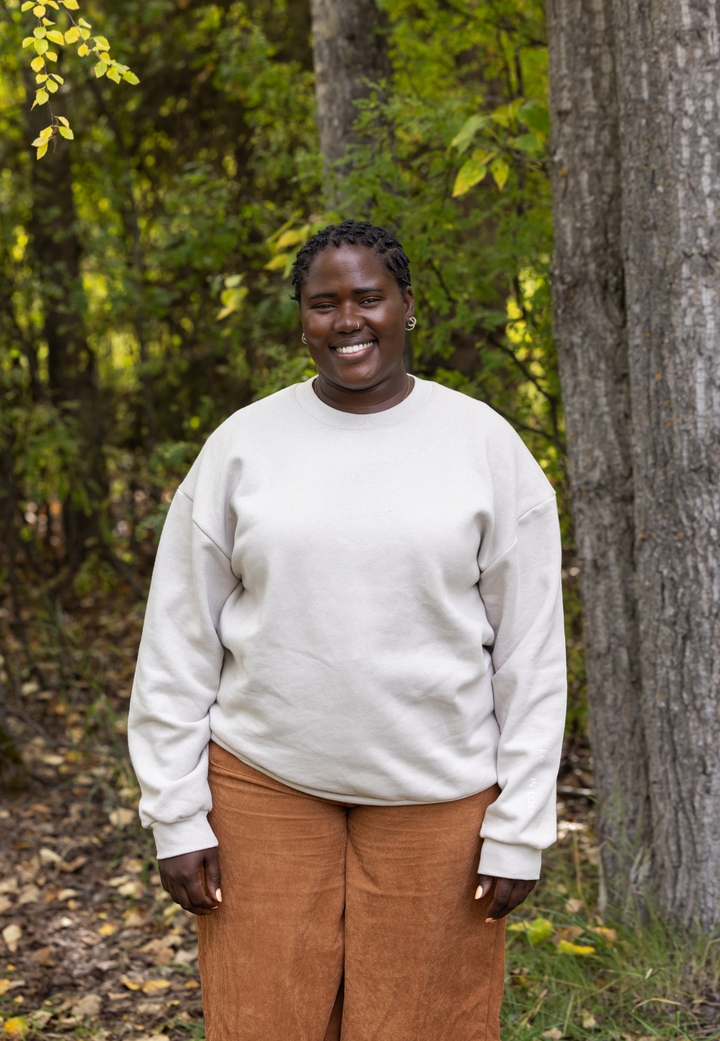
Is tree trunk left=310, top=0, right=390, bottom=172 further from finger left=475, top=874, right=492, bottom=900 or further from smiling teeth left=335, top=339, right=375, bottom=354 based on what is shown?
finger left=475, top=874, right=492, bottom=900

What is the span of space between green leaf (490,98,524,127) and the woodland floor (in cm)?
240

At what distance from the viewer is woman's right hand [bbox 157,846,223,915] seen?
172cm

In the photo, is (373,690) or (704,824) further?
(704,824)

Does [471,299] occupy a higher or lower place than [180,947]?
higher

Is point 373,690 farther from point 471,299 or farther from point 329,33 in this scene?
point 329,33

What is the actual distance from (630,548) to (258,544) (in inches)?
61.9

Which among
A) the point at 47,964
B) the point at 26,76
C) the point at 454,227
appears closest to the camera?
the point at 47,964

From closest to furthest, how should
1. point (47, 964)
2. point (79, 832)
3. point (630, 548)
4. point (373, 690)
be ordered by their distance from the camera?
point (373, 690), point (630, 548), point (47, 964), point (79, 832)

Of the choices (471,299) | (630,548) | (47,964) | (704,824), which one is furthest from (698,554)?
(47,964)

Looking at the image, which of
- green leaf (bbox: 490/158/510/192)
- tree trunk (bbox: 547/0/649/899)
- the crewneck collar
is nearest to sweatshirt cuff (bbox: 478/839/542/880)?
the crewneck collar

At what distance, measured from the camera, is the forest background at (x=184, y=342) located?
2.91 meters

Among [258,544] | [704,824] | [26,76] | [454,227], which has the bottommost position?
[704,824]

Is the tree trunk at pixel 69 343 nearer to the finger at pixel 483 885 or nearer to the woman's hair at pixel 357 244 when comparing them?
the woman's hair at pixel 357 244

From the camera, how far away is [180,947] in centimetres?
323
